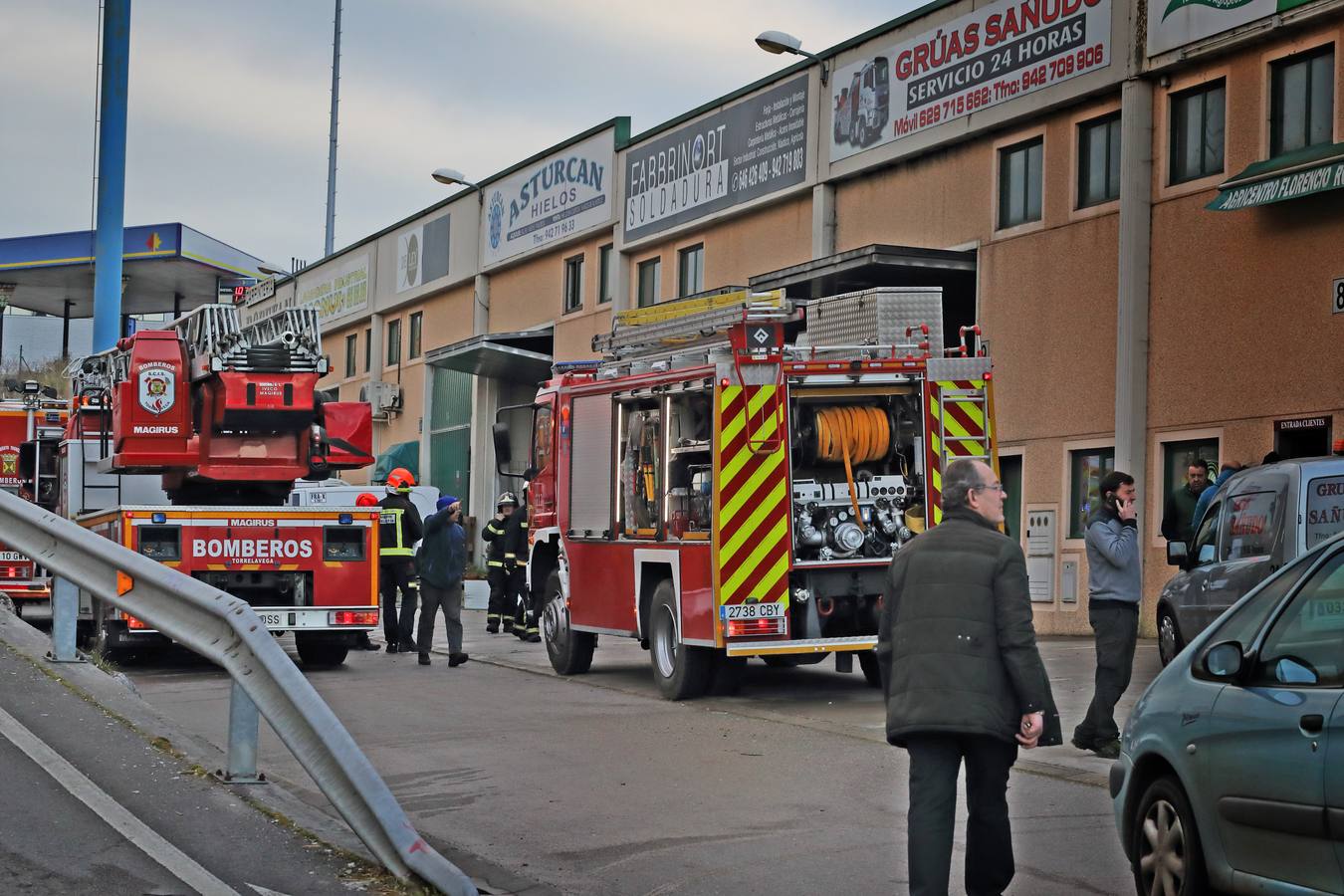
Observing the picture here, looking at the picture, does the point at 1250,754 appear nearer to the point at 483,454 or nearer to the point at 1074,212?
the point at 1074,212

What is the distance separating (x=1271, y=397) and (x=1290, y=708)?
45.5 ft

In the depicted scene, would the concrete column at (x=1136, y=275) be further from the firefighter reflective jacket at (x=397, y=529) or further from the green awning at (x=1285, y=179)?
the firefighter reflective jacket at (x=397, y=529)

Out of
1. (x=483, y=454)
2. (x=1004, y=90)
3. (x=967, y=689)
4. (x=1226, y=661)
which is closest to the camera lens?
(x=1226, y=661)

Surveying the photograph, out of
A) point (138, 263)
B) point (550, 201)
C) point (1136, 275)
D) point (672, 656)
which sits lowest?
point (672, 656)

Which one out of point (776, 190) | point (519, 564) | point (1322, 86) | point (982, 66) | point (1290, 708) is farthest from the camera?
point (776, 190)

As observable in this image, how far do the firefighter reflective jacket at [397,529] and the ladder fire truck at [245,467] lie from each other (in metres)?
1.42

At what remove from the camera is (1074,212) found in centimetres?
2180

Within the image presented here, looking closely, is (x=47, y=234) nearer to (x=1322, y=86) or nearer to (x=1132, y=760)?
(x=1322, y=86)

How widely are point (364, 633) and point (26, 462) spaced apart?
6466 mm

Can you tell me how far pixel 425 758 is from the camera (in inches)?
435

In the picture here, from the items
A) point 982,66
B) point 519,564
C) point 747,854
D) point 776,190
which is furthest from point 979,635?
point 776,190

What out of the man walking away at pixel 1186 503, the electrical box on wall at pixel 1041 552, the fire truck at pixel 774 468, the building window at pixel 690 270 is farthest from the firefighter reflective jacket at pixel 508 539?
the building window at pixel 690 270

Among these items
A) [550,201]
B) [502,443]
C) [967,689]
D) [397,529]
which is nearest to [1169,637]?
[502,443]

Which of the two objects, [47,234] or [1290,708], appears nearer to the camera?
[1290,708]
